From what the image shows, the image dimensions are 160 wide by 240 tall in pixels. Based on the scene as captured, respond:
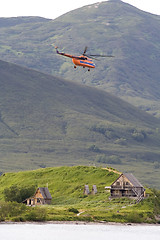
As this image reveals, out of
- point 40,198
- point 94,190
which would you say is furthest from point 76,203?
point 40,198

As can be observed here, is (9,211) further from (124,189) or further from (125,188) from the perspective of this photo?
(125,188)

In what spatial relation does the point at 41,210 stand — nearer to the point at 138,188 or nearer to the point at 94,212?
the point at 94,212

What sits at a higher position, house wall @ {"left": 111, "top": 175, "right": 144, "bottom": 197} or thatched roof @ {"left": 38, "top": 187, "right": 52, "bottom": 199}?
house wall @ {"left": 111, "top": 175, "right": 144, "bottom": 197}

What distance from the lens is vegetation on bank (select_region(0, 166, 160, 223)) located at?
5069 inches

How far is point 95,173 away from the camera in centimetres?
17300

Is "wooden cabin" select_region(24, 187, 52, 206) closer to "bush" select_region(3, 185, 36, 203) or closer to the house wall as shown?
"bush" select_region(3, 185, 36, 203)

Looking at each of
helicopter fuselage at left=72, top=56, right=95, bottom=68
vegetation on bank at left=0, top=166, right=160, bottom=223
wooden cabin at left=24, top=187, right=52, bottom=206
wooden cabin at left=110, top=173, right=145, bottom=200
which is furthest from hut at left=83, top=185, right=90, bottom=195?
helicopter fuselage at left=72, top=56, right=95, bottom=68
